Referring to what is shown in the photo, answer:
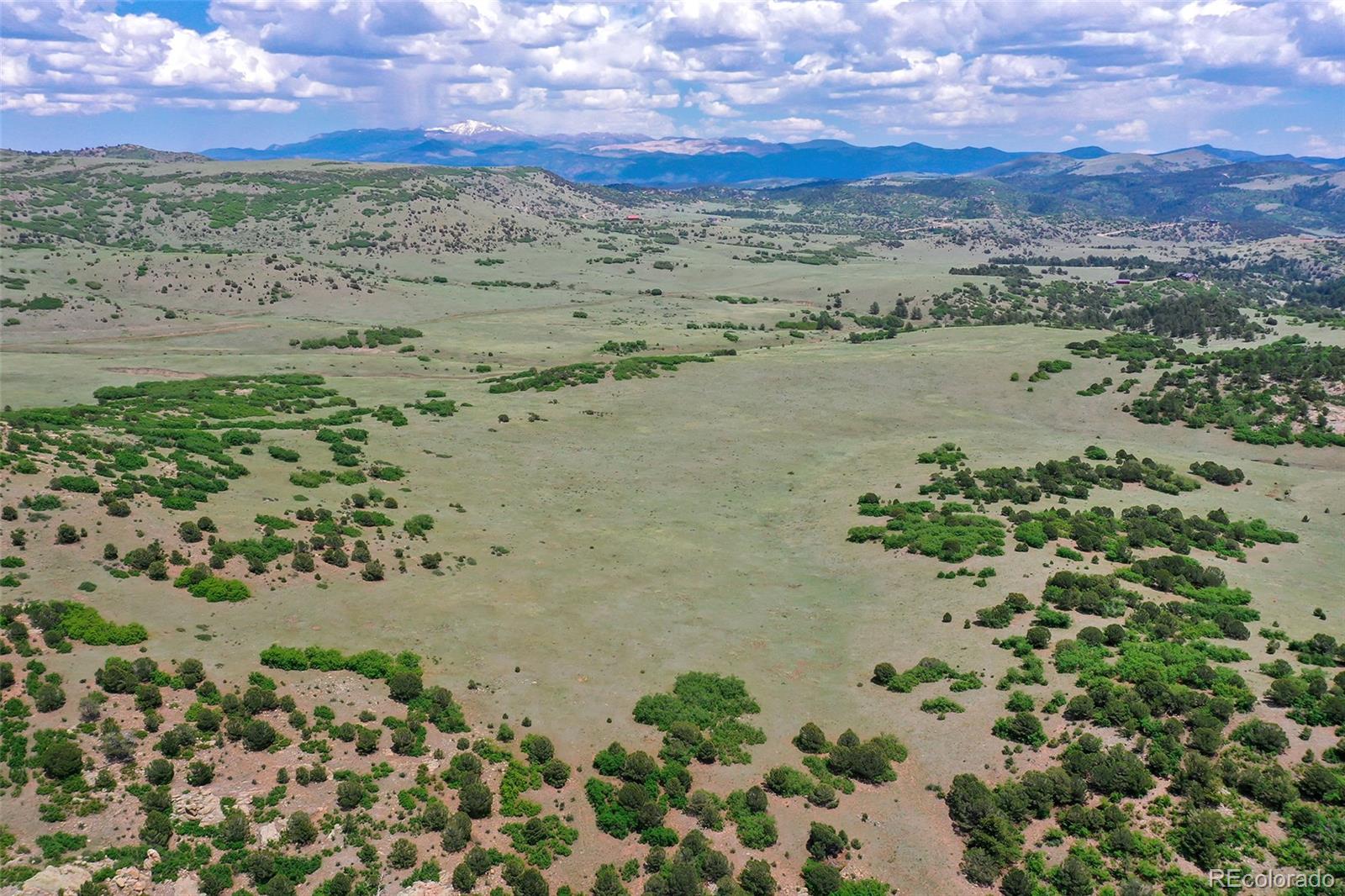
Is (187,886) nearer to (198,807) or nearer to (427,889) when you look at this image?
(198,807)

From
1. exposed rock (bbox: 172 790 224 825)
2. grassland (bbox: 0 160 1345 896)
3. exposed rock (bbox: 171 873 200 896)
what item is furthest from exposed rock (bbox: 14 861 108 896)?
exposed rock (bbox: 172 790 224 825)

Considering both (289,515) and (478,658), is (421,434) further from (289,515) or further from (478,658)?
(478,658)

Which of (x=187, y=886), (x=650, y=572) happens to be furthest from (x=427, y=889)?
(x=650, y=572)

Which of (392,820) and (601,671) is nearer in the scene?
(392,820)

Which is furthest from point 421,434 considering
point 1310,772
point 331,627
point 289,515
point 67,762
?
point 1310,772

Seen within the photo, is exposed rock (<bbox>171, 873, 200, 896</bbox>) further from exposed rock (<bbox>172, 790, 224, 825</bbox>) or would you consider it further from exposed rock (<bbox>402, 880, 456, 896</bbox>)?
exposed rock (<bbox>402, 880, 456, 896</bbox>)

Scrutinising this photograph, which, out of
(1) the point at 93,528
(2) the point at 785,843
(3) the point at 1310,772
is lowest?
(2) the point at 785,843

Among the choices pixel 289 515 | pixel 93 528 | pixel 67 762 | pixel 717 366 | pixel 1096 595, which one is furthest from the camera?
pixel 717 366

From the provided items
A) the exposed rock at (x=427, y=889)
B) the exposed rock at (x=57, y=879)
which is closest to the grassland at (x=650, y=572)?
the exposed rock at (x=427, y=889)

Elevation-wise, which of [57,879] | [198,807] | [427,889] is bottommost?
[427,889]

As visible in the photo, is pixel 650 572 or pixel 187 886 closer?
pixel 187 886

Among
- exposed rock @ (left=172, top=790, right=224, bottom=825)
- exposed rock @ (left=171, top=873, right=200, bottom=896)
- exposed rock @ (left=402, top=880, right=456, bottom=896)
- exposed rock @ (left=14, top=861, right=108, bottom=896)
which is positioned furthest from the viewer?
exposed rock @ (left=172, top=790, right=224, bottom=825)
